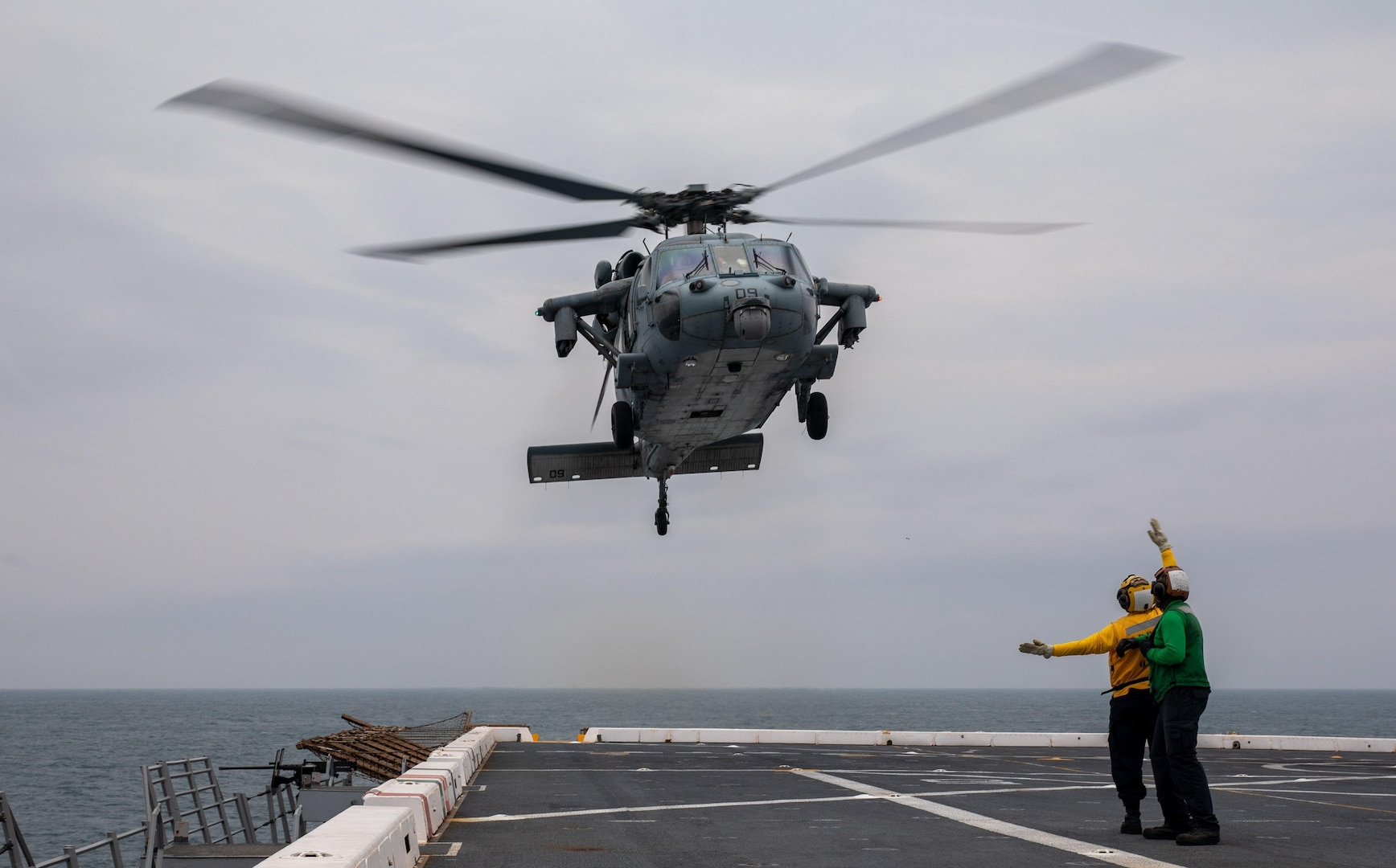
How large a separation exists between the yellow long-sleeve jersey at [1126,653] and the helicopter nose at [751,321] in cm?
1002

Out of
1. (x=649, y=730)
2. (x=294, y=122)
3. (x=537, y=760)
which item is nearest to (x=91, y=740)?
(x=649, y=730)

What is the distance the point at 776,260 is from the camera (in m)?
A: 20.5

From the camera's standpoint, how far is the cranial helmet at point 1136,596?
34.8 feet

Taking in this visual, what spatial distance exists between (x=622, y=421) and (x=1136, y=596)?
48.8 ft

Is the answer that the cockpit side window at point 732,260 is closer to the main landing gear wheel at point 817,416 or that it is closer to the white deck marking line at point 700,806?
the main landing gear wheel at point 817,416

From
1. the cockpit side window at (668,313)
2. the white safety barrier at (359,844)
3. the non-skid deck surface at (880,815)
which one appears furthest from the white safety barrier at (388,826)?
the cockpit side window at (668,313)

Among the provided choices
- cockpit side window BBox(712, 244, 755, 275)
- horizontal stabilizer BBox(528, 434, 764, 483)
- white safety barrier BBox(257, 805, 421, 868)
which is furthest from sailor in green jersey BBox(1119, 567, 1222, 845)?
horizontal stabilizer BBox(528, 434, 764, 483)

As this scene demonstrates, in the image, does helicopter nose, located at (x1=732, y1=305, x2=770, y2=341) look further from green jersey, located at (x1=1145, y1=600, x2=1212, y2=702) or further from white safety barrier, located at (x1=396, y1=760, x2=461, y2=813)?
green jersey, located at (x1=1145, y1=600, x2=1212, y2=702)

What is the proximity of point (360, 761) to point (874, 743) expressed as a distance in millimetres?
12663

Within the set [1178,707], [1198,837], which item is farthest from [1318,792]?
[1178,707]

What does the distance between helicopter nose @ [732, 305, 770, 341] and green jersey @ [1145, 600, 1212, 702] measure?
1084 centimetres

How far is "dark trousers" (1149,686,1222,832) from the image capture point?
9375 mm

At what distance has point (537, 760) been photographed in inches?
857

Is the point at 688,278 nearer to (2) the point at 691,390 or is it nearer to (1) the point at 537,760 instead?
(2) the point at 691,390
